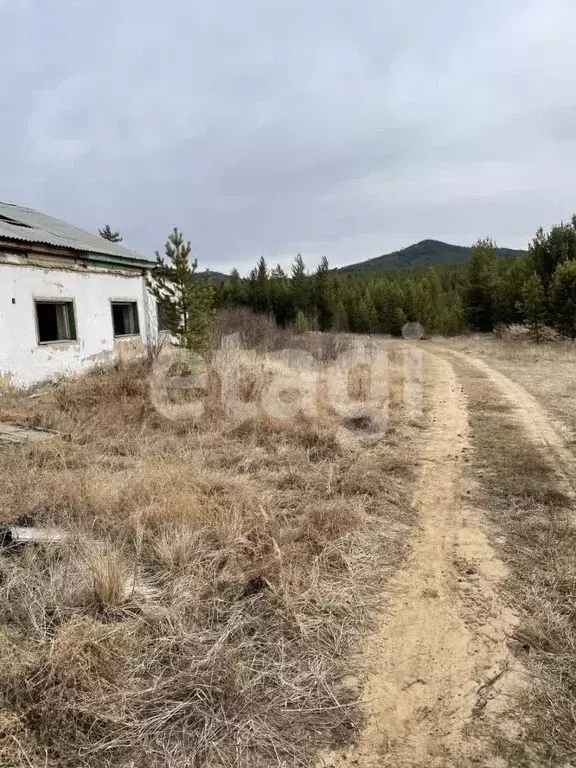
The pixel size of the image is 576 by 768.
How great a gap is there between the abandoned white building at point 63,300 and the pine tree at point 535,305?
55.5ft

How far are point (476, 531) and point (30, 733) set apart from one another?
3288 mm

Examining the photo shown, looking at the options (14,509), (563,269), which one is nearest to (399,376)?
(14,509)

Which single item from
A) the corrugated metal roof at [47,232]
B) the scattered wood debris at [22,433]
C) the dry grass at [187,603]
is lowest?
the dry grass at [187,603]

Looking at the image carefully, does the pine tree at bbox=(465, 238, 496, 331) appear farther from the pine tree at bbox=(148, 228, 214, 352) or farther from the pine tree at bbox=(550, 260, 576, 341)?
the pine tree at bbox=(148, 228, 214, 352)

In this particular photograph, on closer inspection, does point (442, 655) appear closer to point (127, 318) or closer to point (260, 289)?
point (127, 318)

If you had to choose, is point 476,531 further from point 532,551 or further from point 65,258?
point 65,258

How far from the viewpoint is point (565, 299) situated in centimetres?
2139

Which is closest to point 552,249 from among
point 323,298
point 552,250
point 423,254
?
point 552,250

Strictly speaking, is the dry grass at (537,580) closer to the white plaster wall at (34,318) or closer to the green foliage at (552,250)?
the white plaster wall at (34,318)

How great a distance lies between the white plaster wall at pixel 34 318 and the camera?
8852 millimetres

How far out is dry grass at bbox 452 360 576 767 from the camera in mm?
2121

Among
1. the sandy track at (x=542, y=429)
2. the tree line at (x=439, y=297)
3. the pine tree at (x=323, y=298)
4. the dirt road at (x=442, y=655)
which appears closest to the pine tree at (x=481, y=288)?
the tree line at (x=439, y=297)

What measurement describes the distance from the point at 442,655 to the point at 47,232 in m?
11.5

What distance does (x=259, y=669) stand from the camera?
252 cm
